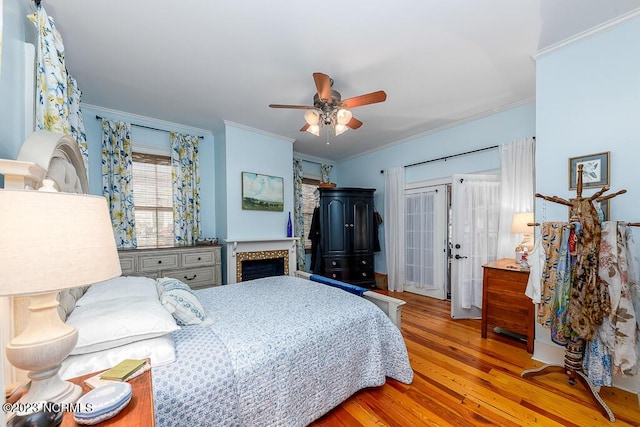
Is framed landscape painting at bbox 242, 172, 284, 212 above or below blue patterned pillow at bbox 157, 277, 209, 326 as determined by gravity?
above

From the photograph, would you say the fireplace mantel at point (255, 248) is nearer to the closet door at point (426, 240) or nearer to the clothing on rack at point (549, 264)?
the closet door at point (426, 240)

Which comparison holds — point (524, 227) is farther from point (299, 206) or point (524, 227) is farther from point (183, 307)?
point (299, 206)

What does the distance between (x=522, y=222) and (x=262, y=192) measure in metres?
3.34

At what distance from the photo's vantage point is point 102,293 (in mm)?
1587

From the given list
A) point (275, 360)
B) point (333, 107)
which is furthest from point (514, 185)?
point (275, 360)

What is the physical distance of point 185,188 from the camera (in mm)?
3623

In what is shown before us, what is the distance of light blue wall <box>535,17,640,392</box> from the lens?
1827 mm

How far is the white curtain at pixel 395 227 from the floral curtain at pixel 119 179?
3.93m

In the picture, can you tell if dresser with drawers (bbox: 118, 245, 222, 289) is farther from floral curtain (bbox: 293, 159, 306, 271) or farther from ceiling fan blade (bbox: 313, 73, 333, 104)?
ceiling fan blade (bbox: 313, 73, 333, 104)

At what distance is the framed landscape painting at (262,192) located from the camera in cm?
379

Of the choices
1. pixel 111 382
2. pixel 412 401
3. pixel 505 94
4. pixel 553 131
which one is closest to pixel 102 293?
pixel 111 382

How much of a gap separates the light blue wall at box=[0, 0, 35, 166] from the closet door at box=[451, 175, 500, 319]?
395 cm

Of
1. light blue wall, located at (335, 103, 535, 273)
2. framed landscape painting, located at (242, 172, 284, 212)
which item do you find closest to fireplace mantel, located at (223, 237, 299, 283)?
framed landscape painting, located at (242, 172, 284, 212)

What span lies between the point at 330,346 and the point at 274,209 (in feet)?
9.11
